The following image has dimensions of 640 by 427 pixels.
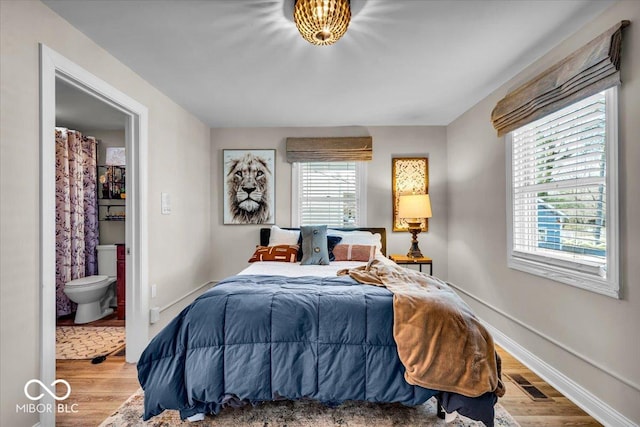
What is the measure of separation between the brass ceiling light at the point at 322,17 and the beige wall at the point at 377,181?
232 centimetres

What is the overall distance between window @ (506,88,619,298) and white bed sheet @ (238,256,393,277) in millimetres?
1242

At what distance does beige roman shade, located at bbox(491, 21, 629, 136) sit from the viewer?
170cm

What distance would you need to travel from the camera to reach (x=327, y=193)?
4164mm

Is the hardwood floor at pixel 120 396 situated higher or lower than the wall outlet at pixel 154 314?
lower

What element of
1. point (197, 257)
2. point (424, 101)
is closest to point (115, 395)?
point (197, 257)

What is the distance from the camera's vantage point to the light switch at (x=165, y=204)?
2.96 meters

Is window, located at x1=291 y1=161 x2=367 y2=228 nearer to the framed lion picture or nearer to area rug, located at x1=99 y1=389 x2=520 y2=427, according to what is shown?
the framed lion picture

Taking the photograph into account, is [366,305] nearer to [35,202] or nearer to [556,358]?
[556,358]

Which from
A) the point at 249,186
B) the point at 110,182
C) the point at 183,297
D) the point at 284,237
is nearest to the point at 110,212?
the point at 110,182

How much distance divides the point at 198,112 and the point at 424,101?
265 centimetres

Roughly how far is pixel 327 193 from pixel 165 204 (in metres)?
2.05

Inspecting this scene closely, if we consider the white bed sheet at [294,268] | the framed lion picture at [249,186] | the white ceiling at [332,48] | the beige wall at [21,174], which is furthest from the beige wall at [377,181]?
the beige wall at [21,174]

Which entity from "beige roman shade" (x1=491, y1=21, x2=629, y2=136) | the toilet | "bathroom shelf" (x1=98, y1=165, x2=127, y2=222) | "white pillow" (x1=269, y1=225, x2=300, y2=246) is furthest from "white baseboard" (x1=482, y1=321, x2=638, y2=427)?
"bathroom shelf" (x1=98, y1=165, x2=127, y2=222)

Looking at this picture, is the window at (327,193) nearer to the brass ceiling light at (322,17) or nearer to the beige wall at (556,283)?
the beige wall at (556,283)
